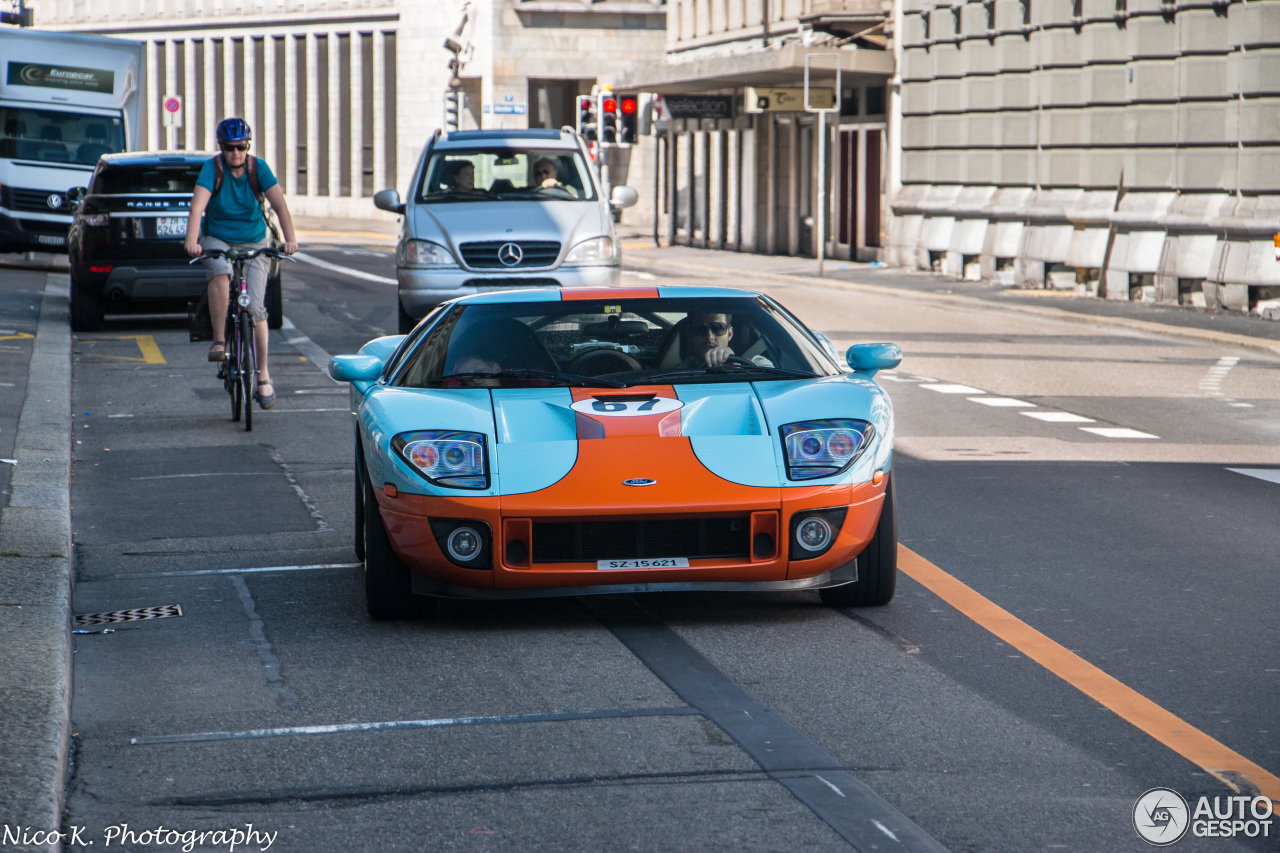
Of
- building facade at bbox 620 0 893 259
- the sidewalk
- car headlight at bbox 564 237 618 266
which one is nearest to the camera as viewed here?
car headlight at bbox 564 237 618 266

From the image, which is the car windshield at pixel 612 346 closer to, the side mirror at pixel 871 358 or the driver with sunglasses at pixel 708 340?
the driver with sunglasses at pixel 708 340

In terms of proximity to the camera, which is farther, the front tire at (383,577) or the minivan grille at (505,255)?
the minivan grille at (505,255)

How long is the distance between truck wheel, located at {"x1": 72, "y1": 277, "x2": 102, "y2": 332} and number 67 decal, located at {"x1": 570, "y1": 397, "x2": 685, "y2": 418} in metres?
12.3

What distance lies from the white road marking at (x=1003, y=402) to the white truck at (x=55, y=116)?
56.6ft

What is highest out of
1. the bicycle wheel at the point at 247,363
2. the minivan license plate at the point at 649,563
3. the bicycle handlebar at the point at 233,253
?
the bicycle handlebar at the point at 233,253

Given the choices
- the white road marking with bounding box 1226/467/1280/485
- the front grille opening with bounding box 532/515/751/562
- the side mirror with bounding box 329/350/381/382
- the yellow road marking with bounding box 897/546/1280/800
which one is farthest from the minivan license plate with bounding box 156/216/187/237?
the front grille opening with bounding box 532/515/751/562

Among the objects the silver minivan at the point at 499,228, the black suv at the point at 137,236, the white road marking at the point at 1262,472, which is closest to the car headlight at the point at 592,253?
the silver minivan at the point at 499,228

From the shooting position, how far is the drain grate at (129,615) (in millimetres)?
6202

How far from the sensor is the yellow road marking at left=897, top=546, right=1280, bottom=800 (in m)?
4.41

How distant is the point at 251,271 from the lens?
11195mm

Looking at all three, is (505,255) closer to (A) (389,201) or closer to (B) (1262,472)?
(A) (389,201)

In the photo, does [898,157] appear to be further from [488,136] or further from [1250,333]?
[488,136]

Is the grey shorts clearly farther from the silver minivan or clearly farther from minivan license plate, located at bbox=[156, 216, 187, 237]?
minivan license plate, located at bbox=[156, 216, 187, 237]

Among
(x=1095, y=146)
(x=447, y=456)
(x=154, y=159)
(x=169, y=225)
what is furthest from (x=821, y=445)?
(x=1095, y=146)
